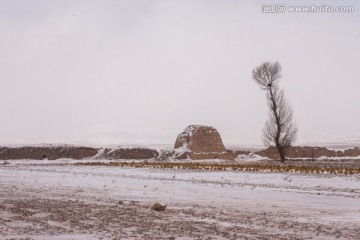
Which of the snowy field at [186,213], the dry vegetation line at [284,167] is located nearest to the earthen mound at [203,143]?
the dry vegetation line at [284,167]

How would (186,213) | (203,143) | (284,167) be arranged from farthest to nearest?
(203,143) → (284,167) → (186,213)

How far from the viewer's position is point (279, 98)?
48.7m

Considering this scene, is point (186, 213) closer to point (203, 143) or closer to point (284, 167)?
point (284, 167)

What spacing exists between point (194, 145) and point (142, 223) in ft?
140

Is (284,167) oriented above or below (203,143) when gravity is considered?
below

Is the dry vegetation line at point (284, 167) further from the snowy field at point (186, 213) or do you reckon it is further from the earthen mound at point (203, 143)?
the earthen mound at point (203, 143)

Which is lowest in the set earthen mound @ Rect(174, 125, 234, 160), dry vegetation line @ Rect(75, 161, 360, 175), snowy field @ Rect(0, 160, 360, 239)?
snowy field @ Rect(0, 160, 360, 239)

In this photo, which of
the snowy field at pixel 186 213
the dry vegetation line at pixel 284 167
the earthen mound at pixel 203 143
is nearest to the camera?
the snowy field at pixel 186 213

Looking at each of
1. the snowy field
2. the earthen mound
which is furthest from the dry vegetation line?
the earthen mound

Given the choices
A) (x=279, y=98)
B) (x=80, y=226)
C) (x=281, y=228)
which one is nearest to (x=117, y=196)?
(x=80, y=226)

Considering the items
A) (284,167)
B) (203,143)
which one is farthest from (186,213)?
(203,143)

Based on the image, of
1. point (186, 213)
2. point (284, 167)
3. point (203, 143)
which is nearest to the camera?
point (186, 213)

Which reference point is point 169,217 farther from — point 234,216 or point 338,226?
point 338,226

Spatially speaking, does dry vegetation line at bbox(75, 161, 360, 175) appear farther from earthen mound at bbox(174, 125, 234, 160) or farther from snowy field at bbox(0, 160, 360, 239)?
earthen mound at bbox(174, 125, 234, 160)
